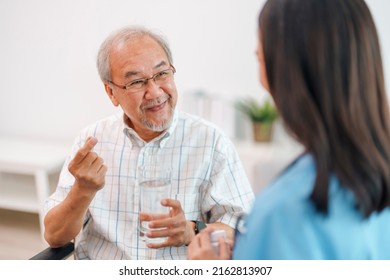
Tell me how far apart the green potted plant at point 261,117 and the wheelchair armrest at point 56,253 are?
4.98 ft

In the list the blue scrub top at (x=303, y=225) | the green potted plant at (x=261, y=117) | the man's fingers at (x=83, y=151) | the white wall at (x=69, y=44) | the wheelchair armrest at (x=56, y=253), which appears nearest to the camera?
the blue scrub top at (x=303, y=225)

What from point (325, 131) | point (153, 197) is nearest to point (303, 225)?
point (325, 131)

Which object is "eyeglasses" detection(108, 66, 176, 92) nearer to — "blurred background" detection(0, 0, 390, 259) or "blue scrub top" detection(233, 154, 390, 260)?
"blurred background" detection(0, 0, 390, 259)

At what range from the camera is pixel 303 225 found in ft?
2.34

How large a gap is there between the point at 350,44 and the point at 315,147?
16 cm

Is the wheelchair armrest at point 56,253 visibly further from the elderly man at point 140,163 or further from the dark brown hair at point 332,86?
the dark brown hair at point 332,86

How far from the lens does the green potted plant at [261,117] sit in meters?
2.66

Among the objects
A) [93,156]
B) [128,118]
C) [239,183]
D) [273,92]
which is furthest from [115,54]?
[273,92]

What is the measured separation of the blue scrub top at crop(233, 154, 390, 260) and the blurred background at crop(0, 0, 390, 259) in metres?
0.66

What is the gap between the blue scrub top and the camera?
0.71 m

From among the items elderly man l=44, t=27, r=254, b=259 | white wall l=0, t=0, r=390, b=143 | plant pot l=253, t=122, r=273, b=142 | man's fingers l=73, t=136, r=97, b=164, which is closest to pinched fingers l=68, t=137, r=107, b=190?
man's fingers l=73, t=136, r=97, b=164

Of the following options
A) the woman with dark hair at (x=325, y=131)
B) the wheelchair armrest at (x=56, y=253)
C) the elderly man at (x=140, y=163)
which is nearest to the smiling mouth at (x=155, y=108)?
the elderly man at (x=140, y=163)

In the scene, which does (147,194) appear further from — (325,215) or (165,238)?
(325,215)

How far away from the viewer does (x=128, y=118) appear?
56.5 inches
